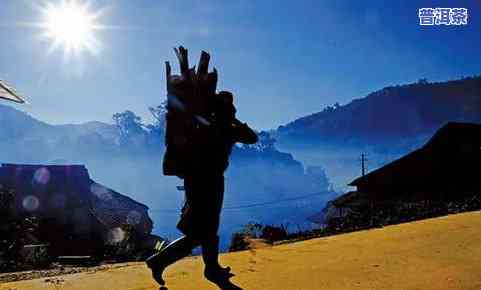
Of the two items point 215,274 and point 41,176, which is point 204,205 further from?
point 41,176

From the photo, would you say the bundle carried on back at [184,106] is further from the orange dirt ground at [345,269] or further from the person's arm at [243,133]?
the orange dirt ground at [345,269]

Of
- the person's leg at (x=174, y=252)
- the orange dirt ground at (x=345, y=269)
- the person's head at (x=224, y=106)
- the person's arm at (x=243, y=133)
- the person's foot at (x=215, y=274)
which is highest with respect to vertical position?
the person's head at (x=224, y=106)

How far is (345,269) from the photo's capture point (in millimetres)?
5141

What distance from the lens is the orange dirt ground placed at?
4.39 m

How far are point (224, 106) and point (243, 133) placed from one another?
0.32 meters

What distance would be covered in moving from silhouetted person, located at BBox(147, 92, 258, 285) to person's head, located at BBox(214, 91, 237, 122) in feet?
0.24

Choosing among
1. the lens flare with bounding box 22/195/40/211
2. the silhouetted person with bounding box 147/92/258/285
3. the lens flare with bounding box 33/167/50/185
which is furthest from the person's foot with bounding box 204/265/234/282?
the lens flare with bounding box 33/167/50/185

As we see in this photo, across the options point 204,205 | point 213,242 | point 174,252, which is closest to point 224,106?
point 204,205

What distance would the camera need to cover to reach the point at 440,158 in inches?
1064

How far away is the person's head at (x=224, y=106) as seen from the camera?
3863 mm

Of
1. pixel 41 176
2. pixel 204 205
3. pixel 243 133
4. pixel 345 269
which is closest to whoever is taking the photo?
pixel 204 205

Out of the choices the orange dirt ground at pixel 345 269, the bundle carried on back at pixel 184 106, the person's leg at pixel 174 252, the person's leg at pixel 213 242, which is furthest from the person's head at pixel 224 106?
the orange dirt ground at pixel 345 269

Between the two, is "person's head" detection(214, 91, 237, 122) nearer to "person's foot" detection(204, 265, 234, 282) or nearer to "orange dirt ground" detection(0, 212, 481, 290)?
"person's foot" detection(204, 265, 234, 282)

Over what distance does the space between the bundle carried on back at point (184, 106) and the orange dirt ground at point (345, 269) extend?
5.82 feet
